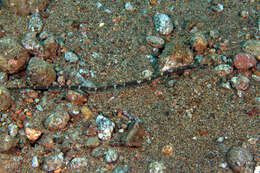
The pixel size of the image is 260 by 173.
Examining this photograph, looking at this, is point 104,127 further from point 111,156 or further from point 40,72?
point 40,72

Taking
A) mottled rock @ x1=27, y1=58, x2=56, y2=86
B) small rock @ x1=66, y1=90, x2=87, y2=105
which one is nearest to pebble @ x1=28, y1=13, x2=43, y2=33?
A: mottled rock @ x1=27, y1=58, x2=56, y2=86

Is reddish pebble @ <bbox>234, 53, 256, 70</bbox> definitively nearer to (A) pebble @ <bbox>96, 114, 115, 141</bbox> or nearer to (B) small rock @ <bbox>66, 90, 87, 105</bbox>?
(A) pebble @ <bbox>96, 114, 115, 141</bbox>

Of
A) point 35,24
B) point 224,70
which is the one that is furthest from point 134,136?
point 35,24

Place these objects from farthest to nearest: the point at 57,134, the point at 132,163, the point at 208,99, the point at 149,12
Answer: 1. the point at 149,12
2. the point at 208,99
3. the point at 57,134
4. the point at 132,163

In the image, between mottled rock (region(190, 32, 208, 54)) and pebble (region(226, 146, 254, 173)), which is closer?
pebble (region(226, 146, 254, 173))

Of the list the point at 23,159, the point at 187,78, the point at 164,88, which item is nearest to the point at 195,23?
the point at 187,78

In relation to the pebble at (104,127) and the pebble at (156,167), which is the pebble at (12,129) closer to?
the pebble at (104,127)

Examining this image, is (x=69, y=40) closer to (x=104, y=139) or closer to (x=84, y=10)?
(x=84, y=10)
